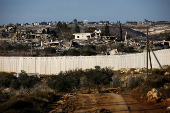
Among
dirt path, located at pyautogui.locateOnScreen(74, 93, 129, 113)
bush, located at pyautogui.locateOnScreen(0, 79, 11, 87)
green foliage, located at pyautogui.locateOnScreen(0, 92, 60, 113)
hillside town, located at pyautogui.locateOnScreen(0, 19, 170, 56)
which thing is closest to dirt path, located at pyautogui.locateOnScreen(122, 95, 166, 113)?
dirt path, located at pyautogui.locateOnScreen(74, 93, 129, 113)

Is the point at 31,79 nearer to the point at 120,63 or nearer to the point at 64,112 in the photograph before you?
the point at 64,112

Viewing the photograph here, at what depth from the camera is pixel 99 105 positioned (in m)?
11.4

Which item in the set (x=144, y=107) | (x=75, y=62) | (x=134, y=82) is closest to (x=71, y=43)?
(x=75, y=62)

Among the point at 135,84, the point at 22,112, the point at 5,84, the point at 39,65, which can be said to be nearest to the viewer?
the point at 22,112

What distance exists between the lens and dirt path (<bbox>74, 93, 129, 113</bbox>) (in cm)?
1045

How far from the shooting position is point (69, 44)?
54938 millimetres

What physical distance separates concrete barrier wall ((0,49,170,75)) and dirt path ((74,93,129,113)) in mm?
16151

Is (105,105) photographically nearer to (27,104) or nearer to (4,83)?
(27,104)

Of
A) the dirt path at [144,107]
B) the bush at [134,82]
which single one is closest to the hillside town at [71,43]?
the bush at [134,82]

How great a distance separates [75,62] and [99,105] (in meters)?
20.0

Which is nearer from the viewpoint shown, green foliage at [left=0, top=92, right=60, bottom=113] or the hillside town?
green foliage at [left=0, top=92, right=60, bottom=113]

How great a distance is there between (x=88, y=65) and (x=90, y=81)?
1406 centimetres

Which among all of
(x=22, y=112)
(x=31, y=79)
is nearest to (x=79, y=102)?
(x=22, y=112)

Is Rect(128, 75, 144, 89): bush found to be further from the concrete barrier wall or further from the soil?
the concrete barrier wall
